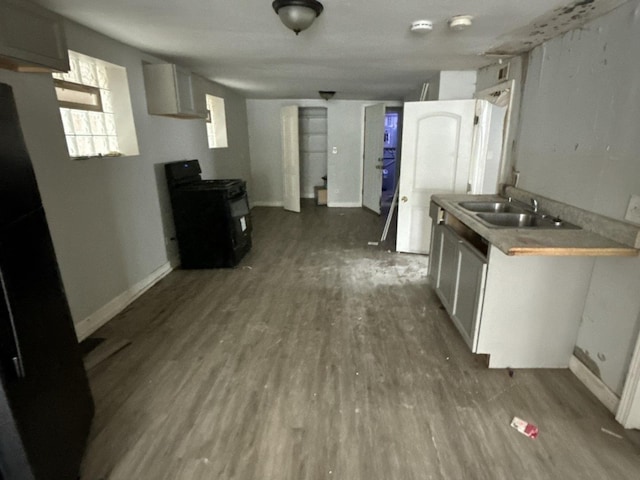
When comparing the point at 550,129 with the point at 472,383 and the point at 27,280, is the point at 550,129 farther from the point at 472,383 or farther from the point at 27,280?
the point at 27,280

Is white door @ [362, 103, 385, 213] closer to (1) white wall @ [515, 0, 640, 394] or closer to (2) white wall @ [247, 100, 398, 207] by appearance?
(2) white wall @ [247, 100, 398, 207]

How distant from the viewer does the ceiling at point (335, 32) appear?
1956mm

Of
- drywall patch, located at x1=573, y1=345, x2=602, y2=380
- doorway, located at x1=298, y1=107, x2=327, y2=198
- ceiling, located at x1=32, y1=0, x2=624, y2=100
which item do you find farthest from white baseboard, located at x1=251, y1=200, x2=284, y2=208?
drywall patch, located at x1=573, y1=345, x2=602, y2=380

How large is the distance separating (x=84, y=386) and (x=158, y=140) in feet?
8.54

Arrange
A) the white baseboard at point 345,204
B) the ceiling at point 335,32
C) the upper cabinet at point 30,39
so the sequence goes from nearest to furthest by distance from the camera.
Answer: the upper cabinet at point 30,39 < the ceiling at point 335,32 < the white baseboard at point 345,204

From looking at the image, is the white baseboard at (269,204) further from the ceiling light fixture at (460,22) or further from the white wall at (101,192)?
Answer: the ceiling light fixture at (460,22)

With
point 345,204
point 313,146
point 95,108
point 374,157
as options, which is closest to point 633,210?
point 95,108

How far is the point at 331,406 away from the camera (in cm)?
191

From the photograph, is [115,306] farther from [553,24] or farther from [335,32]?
[553,24]

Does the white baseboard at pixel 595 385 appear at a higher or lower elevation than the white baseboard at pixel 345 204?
lower

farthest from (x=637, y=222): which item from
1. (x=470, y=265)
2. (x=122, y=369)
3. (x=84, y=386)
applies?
(x=122, y=369)

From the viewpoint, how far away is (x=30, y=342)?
119 cm

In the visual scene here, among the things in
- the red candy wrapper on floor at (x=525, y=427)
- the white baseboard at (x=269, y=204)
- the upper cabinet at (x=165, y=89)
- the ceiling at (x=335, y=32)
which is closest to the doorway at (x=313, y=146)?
the white baseboard at (x=269, y=204)

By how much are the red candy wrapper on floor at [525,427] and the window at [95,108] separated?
3.31m
